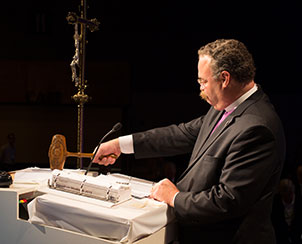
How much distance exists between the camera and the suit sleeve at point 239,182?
1521 millimetres

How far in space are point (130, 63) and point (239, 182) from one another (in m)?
4.01

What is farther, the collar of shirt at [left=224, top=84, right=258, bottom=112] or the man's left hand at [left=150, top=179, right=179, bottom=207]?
the collar of shirt at [left=224, top=84, right=258, bottom=112]

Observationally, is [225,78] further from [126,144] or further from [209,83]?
[126,144]

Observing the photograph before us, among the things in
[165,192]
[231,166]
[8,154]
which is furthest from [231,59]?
[8,154]

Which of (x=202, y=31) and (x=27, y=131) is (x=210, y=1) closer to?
(x=202, y=31)

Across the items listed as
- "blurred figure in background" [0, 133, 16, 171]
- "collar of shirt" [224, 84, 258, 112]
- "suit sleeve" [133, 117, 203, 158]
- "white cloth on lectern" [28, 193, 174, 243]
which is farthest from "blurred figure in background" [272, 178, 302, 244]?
"blurred figure in background" [0, 133, 16, 171]

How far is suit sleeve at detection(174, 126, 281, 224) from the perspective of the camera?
4.99ft

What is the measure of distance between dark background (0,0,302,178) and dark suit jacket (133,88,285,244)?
2.93m

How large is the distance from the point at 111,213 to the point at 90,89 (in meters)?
4.39

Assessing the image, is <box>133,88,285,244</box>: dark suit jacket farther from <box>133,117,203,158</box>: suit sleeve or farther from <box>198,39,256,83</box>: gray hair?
<box>133,117,203,158</box>: suit sleeve

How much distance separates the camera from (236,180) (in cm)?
152

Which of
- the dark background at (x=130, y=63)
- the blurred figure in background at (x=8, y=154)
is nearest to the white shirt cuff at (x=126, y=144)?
the dark background at (x=130, y=63)

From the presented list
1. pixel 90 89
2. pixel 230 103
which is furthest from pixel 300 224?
pixel 90 89

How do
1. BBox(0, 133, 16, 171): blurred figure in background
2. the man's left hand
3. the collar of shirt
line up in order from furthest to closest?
→ 1. BBox(0, 133, 16, 171): blurred figure in background
2. the collar of shirt
3. the man's left hand
